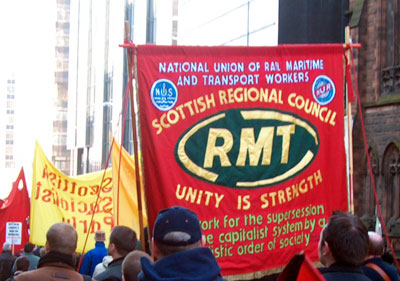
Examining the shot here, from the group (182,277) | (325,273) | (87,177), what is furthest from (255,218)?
(87,177)

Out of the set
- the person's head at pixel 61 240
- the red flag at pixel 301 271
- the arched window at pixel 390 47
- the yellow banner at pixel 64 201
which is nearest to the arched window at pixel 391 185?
the arched window at pixel 390 47

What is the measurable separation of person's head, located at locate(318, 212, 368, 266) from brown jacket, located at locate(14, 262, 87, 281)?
5.78ft

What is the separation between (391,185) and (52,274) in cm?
1397

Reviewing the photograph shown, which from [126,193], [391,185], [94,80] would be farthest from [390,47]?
[94,80]

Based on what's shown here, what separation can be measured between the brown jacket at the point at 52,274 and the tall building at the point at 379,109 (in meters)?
12.9

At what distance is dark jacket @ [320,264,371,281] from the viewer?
3899 mm

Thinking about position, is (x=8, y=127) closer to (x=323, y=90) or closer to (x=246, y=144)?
(x=323, y=90)

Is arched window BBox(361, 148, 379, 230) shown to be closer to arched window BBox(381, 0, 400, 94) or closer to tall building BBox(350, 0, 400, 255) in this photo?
tall building BBox(350, 0, 400, 255)

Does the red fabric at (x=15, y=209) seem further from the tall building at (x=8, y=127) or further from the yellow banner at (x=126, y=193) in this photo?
the tall building at (x=8, y=127)

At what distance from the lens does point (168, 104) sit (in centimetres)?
740

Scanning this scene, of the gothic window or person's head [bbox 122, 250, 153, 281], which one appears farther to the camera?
the gothic window

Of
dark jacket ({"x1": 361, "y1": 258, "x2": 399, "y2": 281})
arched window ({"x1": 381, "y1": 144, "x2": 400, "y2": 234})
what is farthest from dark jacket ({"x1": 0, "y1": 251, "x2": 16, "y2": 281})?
dark jacket ({"x1": 361, "y1": 258, "x2": 399, "y2": 281})

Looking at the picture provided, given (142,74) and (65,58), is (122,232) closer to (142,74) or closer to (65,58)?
(142,74)

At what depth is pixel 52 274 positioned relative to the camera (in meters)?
5.15
